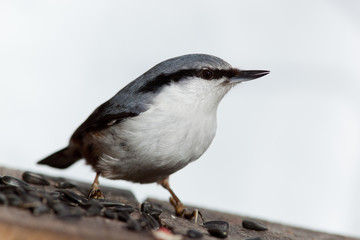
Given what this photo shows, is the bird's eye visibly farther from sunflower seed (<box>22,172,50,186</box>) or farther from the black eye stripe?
sunflower seed (<box>22,172,50,186</box>)

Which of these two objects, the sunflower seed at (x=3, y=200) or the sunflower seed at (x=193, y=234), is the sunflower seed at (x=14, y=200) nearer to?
the sunflower seed at (x=3, y=200)

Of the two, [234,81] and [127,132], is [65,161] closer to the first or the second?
[127,132]

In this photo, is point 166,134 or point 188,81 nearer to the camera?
point 166,134

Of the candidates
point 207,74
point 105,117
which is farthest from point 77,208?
point 207,74

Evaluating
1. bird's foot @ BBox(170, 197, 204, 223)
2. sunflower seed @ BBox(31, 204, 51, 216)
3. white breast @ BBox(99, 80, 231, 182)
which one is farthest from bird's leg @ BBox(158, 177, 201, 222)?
sunflower seed @ BBox(31, 204, 51, 216)

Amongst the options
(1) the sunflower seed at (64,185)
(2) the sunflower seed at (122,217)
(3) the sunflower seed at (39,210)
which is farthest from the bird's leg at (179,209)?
(3) the sunflower seed at (39,210)

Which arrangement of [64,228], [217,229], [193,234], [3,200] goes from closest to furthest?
1. [64,228]
2. [3,200]
3. [193,234]
4. [217,229]

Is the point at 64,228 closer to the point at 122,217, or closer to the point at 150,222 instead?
the point at 122,217

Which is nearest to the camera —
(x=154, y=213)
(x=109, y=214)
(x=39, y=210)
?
(x=39, y=210)
